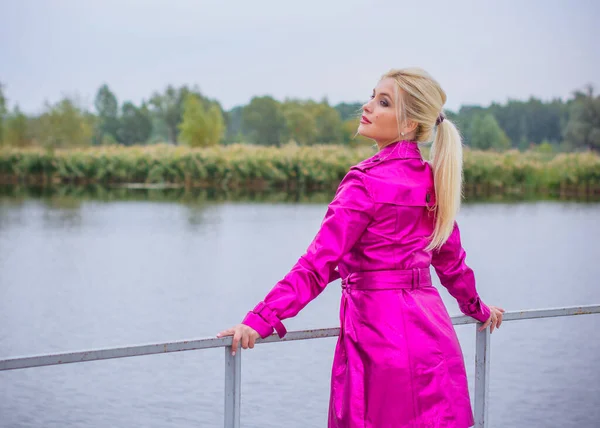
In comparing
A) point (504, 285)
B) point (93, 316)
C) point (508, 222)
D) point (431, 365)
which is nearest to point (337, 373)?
point (431, 365)

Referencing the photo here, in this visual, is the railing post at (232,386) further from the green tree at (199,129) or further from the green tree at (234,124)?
the green tree at (199,129)

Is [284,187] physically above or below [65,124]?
below

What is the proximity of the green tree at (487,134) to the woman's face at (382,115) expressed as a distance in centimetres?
3556

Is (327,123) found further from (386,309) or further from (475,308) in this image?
(386,309)

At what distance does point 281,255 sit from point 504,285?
4190mm

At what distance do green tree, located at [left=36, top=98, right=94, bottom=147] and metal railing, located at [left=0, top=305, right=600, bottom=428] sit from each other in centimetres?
3973

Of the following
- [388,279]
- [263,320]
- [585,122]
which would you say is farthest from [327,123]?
[263,320]

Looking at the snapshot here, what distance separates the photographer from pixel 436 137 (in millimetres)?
1934

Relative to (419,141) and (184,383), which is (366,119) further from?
(184,383)

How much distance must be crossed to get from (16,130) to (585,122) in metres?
30.1

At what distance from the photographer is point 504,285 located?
39.7ft

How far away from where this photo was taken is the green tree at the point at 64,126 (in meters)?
41.7

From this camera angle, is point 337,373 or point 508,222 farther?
point 508,222

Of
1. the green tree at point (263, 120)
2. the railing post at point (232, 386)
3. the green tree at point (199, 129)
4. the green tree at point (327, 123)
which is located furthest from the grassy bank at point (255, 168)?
the railing post at point (232, 386)
